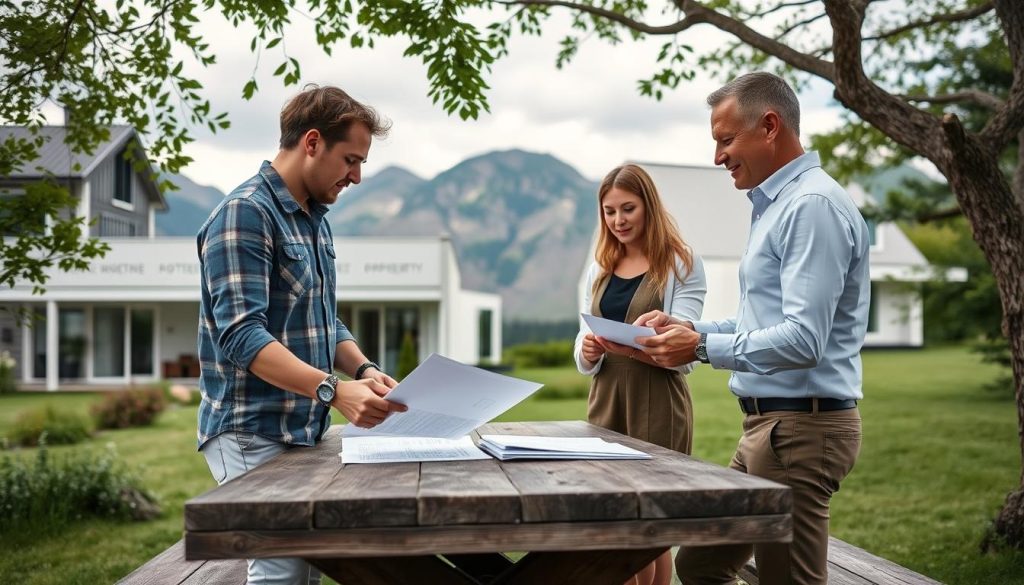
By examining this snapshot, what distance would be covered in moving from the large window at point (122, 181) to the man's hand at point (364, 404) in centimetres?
2059

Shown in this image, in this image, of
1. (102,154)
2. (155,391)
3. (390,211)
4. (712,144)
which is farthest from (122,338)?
(390,211)

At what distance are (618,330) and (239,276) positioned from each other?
3.33 feet

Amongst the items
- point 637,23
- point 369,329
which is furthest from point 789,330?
point 369,329

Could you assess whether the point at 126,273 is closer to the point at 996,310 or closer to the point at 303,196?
the point at 996,310

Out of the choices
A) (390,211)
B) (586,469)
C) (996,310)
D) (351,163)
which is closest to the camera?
(586,469)

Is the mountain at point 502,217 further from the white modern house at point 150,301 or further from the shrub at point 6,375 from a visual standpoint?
the shrub at point 6,375

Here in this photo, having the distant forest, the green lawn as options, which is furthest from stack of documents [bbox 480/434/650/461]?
the distant forest

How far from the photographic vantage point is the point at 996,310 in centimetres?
1239

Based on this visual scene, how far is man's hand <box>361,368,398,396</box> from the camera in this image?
2293 mm

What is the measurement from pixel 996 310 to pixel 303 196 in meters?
12.0

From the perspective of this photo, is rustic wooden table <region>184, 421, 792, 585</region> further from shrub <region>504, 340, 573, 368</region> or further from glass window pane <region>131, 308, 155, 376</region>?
shrub <region>504, 340, 573, 368</region>

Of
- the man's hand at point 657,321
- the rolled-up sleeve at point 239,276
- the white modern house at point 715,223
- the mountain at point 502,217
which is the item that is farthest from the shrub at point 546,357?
the mountain at point 502,217

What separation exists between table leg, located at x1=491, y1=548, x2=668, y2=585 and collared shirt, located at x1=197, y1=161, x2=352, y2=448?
2.40 ft

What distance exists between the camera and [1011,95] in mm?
4617
